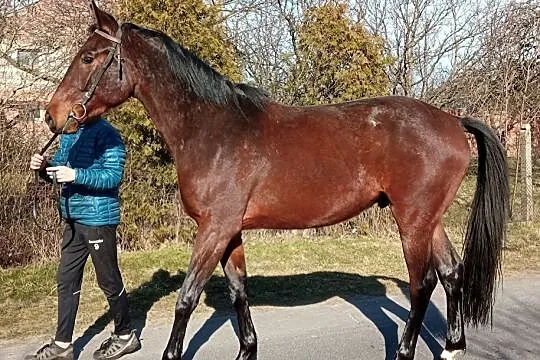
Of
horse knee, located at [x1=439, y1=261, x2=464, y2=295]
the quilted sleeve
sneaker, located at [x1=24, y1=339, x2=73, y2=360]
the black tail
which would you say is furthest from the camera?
the black tail

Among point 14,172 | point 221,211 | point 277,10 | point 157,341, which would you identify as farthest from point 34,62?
point 221,211

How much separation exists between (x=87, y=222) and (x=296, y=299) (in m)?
2.40

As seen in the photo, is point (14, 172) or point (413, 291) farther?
point (14, 172)

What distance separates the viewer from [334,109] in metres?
4.05

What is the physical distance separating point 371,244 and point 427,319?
3299 mm

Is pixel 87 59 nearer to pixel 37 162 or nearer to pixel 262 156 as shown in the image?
pixel 37 162

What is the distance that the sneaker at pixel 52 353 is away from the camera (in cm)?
400

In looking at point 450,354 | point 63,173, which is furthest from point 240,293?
point 450,354

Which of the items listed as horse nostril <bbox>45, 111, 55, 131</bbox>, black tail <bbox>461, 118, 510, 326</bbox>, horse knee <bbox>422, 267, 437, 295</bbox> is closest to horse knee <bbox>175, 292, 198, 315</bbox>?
horse nostril <bbox>45, 111, 55, 131</bbox>

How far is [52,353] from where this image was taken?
13.2 feet

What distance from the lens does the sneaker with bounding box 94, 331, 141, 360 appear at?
13.5 feet

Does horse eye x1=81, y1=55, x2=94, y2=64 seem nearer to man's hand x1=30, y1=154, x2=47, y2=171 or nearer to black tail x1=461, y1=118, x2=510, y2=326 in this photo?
man's hand x1=30, y1=154, x2=47, y2=171

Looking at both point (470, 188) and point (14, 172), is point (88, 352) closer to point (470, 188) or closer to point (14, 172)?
point (14, 172)

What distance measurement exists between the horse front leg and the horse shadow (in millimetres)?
738
